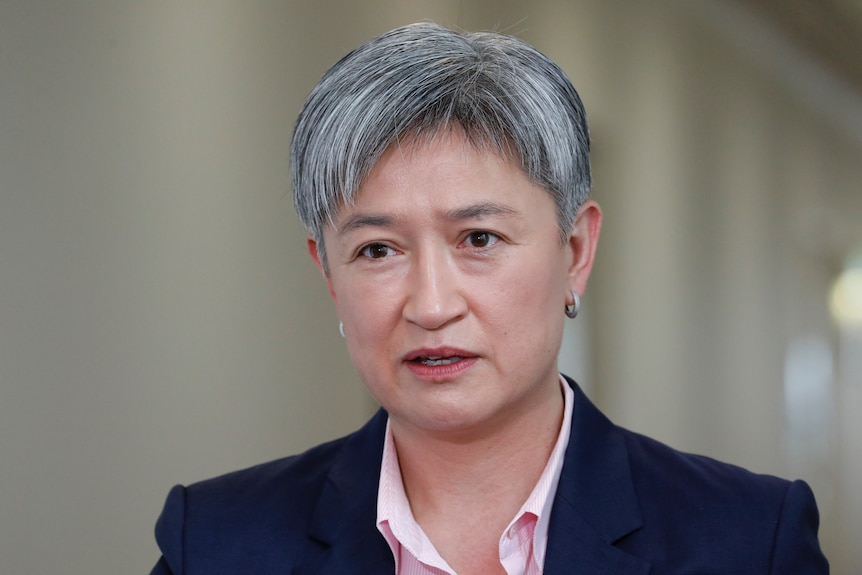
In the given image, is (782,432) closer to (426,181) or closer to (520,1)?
(520,1)

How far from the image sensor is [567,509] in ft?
5.27

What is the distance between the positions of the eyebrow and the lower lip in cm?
20

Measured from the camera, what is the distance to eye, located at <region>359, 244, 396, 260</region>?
5.16 feet

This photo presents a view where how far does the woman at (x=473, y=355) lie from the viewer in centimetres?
153

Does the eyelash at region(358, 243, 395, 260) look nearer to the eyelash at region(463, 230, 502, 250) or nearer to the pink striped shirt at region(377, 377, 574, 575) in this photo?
the eyelash at region(463, 230, 502, 250)

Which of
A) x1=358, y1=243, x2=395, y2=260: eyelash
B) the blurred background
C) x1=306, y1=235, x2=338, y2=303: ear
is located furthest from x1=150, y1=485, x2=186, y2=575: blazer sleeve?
the blurred background

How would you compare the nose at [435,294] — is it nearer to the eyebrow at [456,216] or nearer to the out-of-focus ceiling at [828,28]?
the eyebrow at [456,216]

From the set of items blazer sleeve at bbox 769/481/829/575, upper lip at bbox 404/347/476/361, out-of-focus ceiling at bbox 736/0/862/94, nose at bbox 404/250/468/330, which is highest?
out-of-focus ceiling at bbox 736/0/862/94

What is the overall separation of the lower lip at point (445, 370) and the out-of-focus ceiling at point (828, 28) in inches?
55.9

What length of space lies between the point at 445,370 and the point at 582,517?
312 mm

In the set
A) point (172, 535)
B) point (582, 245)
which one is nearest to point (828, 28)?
point (582, 245)

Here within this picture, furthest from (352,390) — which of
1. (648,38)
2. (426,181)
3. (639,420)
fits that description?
(426,181)

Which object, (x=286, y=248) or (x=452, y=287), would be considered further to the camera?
(x=286, y=248)

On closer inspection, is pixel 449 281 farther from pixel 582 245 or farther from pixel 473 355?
pixel 582 245
